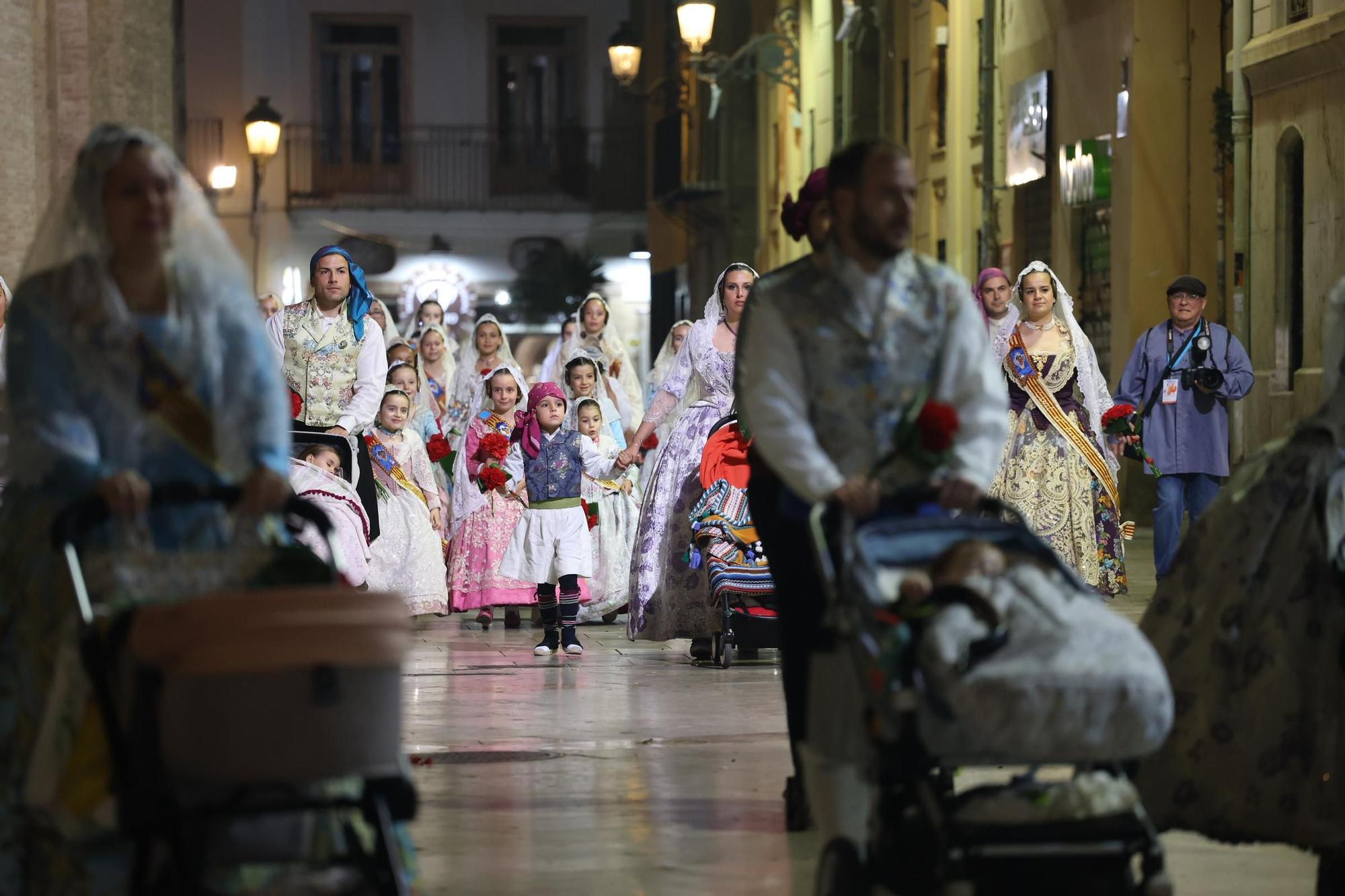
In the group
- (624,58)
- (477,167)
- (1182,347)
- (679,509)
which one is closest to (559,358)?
(1182,347)

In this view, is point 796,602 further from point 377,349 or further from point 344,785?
point 377,349

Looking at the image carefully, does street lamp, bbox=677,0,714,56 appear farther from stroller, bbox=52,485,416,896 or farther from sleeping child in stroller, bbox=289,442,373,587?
stroller, bbox=52,485,416,896

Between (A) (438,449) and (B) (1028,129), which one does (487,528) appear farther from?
(B) (1028,129)

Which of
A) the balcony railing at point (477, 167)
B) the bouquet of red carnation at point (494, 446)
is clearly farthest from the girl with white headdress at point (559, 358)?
the balcony railing at point (477, 167)

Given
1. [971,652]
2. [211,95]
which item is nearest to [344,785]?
[971,652]

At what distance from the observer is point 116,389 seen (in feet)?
17.6

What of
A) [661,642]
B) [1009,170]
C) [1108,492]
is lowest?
[661,642]

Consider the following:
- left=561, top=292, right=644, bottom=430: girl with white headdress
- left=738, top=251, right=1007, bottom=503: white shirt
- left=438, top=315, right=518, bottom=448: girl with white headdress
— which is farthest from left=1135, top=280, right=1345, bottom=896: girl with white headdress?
left=561, top=292, right=644, bottom=430: girl with white headdress

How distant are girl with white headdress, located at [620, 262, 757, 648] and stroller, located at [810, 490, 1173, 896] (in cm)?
717

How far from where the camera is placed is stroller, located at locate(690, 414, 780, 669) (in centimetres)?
1231

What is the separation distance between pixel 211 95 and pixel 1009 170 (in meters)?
28.6

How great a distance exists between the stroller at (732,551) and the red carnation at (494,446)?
8.05 feet

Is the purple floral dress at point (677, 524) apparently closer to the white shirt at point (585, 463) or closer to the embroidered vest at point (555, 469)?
the embroidered vest at point (555, 469)

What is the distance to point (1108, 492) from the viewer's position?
14.4 m
